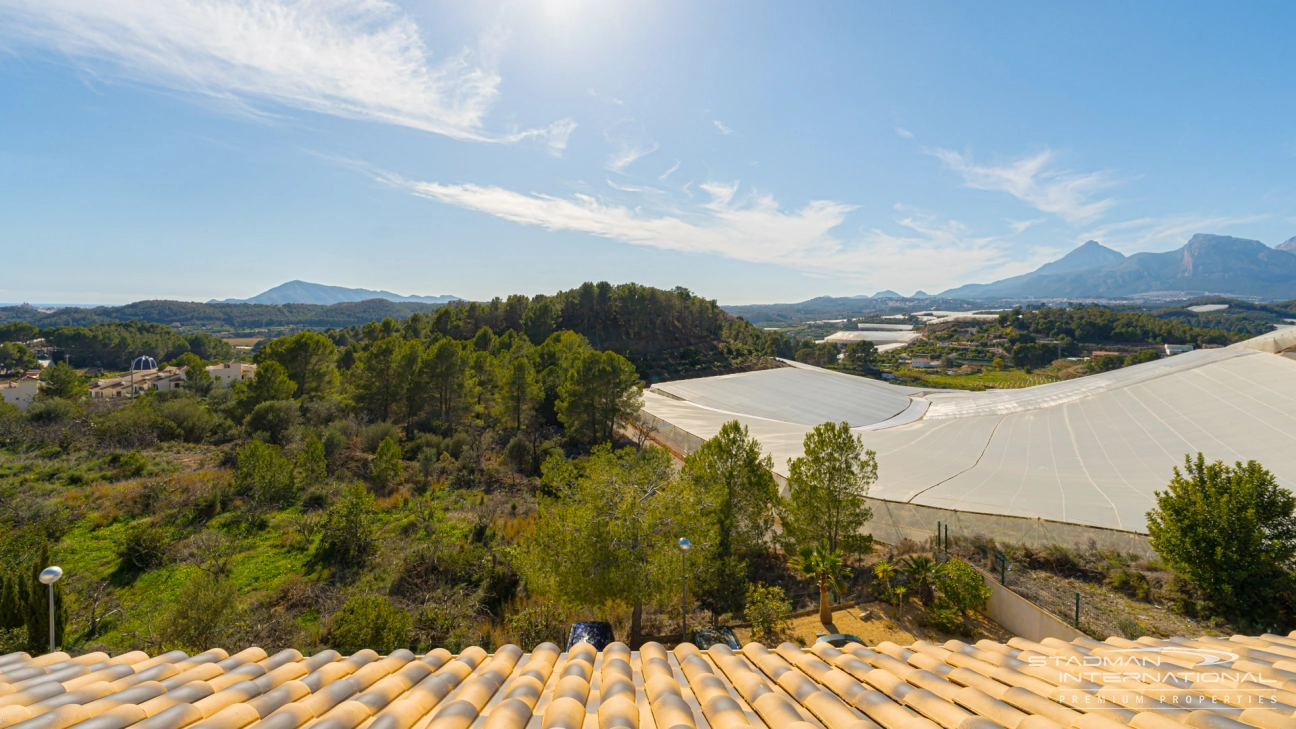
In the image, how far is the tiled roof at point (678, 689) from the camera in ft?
11.4

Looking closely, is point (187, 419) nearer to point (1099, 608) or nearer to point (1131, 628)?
point (1099, 608)

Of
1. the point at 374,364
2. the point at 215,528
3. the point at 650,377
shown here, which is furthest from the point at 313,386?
the point at 650,377

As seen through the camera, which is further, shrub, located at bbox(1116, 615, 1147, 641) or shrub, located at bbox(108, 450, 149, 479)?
shrub, located at bbox(108, 450, 149, 479)

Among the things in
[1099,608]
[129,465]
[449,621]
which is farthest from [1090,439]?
[129,465]

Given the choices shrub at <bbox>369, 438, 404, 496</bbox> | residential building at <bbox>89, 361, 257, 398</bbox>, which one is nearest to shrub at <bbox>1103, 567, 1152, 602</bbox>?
shrub at <bbox>369, 438, 404, 496</bbox>

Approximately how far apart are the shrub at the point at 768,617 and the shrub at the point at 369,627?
8334 millimetres

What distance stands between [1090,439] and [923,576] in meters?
11.7

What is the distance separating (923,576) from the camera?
521 inches

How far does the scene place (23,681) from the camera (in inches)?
169

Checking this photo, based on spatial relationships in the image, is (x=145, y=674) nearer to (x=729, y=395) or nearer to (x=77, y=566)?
(x=77, y=566)

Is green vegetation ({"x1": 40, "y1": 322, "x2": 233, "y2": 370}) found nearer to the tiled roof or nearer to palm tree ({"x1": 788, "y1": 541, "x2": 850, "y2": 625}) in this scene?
the tiled roof

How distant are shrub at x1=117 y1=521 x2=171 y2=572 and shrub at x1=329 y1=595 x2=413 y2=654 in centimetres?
950

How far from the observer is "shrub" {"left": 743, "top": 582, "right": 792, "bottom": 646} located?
1212cm

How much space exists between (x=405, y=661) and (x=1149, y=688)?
6840 mm
